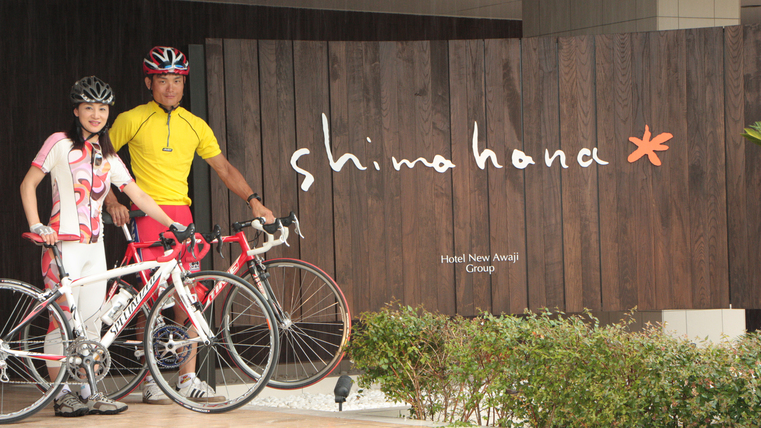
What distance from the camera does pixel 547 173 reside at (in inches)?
227

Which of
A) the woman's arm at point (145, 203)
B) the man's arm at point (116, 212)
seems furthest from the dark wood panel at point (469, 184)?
the man's arm at point (116, 212)

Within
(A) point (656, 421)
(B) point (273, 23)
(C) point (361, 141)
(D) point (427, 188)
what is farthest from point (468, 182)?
(B) point (273, 23)

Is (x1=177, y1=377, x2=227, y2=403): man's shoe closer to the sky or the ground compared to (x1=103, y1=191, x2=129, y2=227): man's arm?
closer to the ground

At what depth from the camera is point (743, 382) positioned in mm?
3260

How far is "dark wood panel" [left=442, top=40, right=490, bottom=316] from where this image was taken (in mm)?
5703

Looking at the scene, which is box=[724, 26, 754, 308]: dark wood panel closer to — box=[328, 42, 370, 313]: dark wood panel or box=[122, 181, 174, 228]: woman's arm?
box=[328, 42, 370, 313]: dark wood panel

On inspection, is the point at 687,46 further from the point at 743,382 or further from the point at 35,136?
the point at 35,136

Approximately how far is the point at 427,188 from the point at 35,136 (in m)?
4.19

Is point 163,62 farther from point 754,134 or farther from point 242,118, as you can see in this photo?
point 754,134

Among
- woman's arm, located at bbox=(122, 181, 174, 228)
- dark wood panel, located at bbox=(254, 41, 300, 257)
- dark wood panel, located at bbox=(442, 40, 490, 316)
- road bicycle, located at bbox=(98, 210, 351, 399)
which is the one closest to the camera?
woman's arm, located at bbox=(122, 181, 174, 228)

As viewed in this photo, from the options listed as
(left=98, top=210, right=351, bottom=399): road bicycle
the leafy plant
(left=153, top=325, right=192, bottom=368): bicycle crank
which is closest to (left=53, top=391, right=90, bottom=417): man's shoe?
(left=98, top=210, right=351, bottom=399): road bicycle

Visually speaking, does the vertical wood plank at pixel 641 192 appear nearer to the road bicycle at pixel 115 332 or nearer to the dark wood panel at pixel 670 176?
the dark wood panel at pixel 670 176

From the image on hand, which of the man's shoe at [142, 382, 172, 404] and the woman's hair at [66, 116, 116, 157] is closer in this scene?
the woman's hair at [66, 116, 116, 157]

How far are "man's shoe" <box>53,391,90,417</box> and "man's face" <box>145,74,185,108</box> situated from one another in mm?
1926
